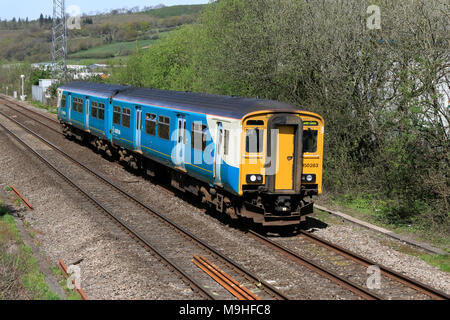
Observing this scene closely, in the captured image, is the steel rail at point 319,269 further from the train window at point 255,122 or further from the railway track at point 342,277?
the train window at point 255,122

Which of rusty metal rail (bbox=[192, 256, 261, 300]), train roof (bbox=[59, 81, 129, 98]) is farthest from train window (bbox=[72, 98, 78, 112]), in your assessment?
rusty metal rail (bbox=[192, 256, 261, 300])

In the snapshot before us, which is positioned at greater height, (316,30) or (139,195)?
(316,30)

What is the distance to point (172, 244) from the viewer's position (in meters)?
13.6

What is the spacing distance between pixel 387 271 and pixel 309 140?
406cm

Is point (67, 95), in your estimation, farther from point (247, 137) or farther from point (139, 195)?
point (247, 137)

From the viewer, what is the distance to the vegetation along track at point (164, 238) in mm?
10797

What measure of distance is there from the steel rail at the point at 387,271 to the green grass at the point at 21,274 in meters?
6.21

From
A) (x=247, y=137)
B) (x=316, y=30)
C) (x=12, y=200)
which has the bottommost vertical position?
(x=12, y=200)

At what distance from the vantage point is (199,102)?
1653 cm

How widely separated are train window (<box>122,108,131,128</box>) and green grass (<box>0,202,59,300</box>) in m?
8.69

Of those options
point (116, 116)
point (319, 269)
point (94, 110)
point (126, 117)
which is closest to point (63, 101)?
point (94, 110)

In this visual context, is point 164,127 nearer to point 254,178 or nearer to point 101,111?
point 254,178
